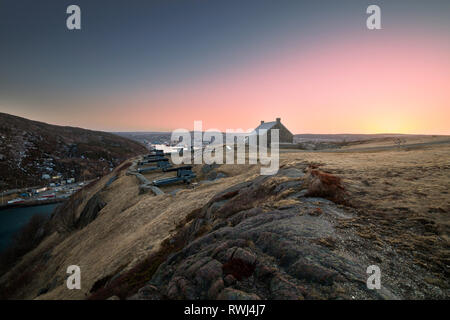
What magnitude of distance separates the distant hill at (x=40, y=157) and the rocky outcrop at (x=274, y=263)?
119 m

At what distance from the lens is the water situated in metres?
44.3

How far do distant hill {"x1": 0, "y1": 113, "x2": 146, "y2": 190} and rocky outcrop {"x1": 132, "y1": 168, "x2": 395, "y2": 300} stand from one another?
118990 millimetres

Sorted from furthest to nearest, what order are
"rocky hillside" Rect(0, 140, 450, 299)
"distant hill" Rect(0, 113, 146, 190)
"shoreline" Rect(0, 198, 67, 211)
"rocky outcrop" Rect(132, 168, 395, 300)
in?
"distant hill" Rect(0, 113, 146, 190)
"shoreline" Rect(0, 198, 67, 211)
"rocky hillside" Rect(0, 140, 450, 299)
"rocky outcrop" Rect(132, 168, 395, 300)

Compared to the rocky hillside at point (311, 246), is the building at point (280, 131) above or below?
above

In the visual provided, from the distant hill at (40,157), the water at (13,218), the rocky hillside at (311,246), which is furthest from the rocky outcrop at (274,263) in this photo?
the distant hill at (40,157)

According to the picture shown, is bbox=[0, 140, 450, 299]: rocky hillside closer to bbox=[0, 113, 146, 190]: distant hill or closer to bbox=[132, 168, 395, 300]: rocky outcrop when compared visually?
bbox=[132, 168, 395, 300]: rocky outcrop

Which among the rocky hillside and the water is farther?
the water

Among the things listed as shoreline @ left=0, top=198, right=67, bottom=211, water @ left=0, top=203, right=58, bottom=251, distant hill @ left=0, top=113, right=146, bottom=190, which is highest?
distant hill @ left=0, top=113, right=146, bottom=190

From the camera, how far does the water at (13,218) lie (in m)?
44.3

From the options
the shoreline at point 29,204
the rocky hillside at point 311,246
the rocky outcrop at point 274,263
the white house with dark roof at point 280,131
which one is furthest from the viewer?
the shoreline at point 29,204

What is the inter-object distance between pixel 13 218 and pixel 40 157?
234ft

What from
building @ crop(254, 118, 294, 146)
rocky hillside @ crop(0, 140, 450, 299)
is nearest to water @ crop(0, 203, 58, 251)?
rocky hillside @ crop(0, 140, 450, 299)

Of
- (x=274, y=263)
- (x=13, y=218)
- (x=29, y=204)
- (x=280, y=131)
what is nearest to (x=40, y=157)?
(x=29, y=204)

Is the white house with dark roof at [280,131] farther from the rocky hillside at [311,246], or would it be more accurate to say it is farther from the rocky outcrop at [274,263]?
the rocky outcrop at [274,263]
